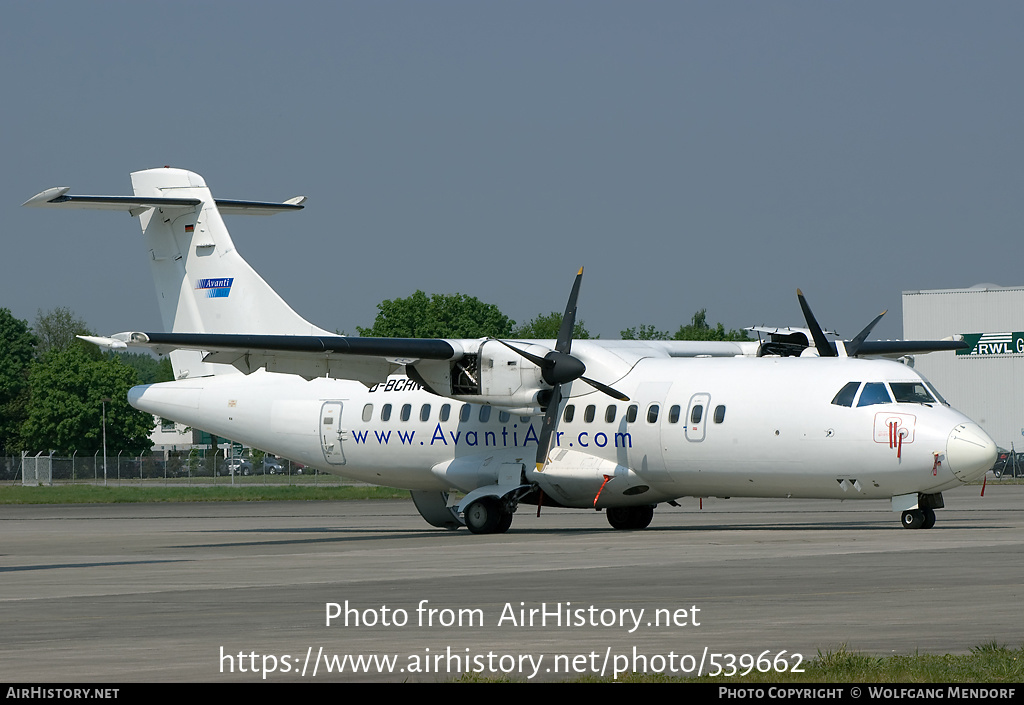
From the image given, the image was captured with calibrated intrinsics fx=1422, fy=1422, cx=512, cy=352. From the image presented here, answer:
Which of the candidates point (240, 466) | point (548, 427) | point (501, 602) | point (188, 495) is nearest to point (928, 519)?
point (548, 427)

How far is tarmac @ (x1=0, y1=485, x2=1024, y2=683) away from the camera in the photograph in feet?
32.3

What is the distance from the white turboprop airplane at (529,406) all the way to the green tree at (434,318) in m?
69.4

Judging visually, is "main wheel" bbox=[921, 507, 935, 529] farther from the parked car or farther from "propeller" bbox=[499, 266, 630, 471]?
the parked car

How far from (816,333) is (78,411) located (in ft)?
260

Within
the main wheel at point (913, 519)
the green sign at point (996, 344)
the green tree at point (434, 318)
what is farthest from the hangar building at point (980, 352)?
the main wheel at point (913, 519)

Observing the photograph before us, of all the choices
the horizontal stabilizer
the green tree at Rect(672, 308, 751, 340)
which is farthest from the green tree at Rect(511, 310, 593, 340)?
the horizontal stabilizer

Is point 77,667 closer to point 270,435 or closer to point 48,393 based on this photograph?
point 270,435

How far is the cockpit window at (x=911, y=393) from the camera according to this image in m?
24.0

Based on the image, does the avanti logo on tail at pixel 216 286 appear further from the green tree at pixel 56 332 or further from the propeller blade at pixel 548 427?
the green tree at pixel 56 332

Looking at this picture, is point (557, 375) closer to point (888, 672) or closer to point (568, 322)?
point (568, 322)

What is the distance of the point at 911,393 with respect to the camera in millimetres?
24172

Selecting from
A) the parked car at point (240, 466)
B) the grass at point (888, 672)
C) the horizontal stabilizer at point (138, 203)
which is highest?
the horizontal stabilizer at point (138, 203)

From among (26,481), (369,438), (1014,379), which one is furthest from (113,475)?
(369,438)

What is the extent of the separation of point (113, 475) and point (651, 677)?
3072 inches
